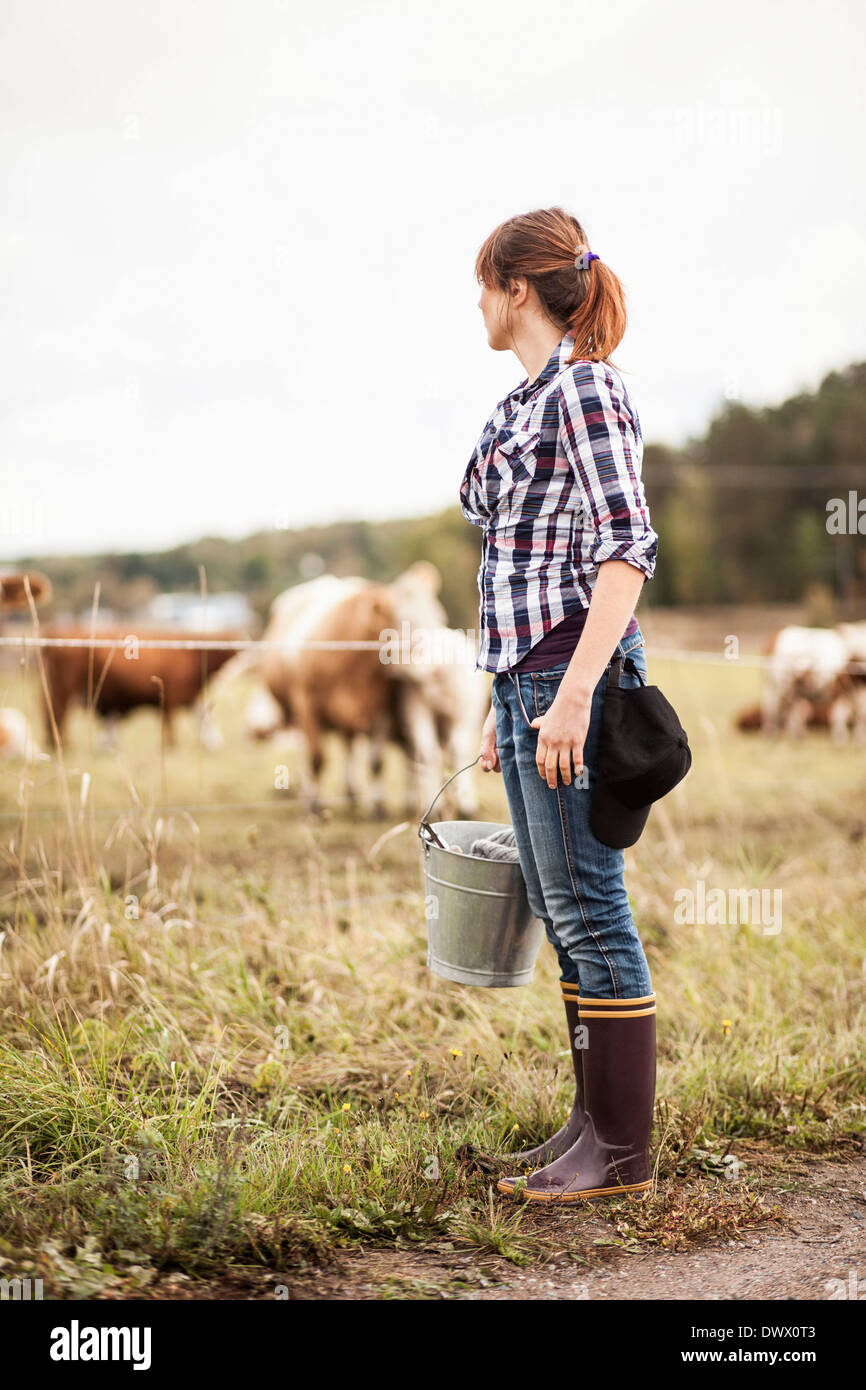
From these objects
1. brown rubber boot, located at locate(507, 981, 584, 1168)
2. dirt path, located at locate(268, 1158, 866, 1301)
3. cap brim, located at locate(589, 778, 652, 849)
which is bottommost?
dirt path, located at locate(268, 1158, 866, 1301)

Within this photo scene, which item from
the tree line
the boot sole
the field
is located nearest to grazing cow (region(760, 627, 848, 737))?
the field

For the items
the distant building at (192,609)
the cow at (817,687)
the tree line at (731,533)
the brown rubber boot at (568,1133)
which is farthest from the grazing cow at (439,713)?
the tree line at (731,533)

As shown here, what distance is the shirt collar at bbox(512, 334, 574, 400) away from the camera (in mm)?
2221

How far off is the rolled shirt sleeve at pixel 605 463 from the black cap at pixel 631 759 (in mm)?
232

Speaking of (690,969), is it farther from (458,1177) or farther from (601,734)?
(601,734)

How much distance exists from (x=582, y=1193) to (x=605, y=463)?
1.39 metres

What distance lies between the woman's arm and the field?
91 cm

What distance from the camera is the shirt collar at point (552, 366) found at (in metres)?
2.22

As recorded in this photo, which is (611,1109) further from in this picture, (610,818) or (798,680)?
(798,680)

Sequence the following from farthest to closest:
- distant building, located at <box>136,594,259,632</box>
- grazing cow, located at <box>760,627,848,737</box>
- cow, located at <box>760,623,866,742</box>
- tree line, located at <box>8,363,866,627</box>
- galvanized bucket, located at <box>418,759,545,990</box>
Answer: tree line, located at <box>8,363,866,627</box>, distant building, located at <box>136,594,259,632</box>, grazing cow, located at <box>760,627,848,737</box>, cow, located at <box>760,623,866,742</box>, galvanized bucket, located at <box>418,759,545,990</box>

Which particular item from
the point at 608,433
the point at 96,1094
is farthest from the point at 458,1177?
the point at 608,433

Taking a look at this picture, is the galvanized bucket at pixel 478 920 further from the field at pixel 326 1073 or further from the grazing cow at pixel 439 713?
the grazing cow at pixel 439 713

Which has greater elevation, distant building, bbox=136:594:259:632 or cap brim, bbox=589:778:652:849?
distant building, bbox=136:594:259:632

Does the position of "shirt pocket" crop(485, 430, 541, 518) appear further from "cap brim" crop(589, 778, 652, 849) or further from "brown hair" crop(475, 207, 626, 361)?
"cap brim" crop(589, 778, 652, 849)
